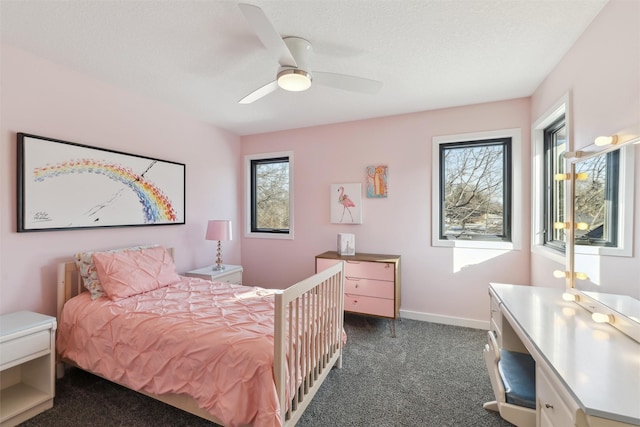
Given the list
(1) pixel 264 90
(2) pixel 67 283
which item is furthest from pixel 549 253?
(2) pixel 67 283

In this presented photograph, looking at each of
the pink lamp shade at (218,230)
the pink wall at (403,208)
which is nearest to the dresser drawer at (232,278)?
the pink lamp shade at (218,230)

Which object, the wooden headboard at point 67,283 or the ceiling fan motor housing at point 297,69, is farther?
the wooden headboard at point 67,283

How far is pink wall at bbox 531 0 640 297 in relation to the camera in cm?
131

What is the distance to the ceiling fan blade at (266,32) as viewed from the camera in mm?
1288

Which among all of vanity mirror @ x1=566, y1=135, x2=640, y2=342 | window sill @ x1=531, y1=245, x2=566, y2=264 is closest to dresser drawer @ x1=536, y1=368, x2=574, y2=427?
vanity mirror @ x1=566, y1=135, x2=640, y2=342

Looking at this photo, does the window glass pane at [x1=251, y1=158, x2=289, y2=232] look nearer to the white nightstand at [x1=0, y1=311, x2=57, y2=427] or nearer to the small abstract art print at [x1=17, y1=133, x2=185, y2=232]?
the small abstract art print at [x1=17, y1=133, x2=185, y2=232]

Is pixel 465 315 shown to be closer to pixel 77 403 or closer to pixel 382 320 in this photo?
pixel 382 320

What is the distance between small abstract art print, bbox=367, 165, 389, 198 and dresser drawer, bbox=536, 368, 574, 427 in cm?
240

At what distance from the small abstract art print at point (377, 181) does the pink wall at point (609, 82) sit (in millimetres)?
1695

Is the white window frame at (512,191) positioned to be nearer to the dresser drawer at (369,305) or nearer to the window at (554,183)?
the window at (554,183)

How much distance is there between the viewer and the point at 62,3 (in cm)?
157

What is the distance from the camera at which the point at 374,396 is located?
1934mm

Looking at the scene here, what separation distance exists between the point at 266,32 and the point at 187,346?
1.78 meters

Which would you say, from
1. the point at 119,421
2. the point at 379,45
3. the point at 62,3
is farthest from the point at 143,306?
the point at 379,45
